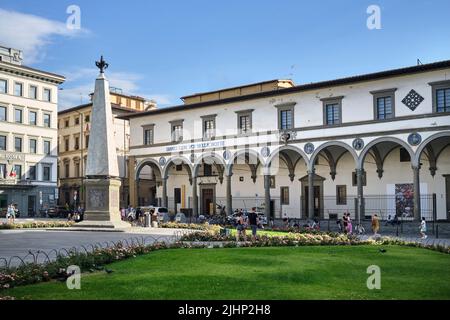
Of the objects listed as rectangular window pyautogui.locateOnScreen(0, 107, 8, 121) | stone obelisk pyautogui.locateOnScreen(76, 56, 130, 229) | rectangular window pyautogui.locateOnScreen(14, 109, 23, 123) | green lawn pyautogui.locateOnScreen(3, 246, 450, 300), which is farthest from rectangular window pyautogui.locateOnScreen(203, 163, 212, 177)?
green lawn pyautogui.locateOnScreen(3, 246, 450, 300)

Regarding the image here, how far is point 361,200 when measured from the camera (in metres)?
32.6

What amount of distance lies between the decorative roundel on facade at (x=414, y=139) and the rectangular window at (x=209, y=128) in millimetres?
15604

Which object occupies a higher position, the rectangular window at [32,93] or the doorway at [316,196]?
the rectangular window at [32,93]

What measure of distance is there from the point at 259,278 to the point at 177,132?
3371cm

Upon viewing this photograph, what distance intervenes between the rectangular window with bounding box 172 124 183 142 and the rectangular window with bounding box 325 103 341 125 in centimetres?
1335

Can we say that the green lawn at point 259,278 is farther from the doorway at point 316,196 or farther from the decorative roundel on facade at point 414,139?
the doorway at point 316,196

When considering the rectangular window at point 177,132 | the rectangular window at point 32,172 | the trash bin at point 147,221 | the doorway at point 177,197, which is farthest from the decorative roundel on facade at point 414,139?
the rectangular window at point 32,172

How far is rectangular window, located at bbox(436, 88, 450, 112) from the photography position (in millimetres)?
29688

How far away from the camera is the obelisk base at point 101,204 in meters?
25.0

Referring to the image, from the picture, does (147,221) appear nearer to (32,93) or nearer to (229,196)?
(229,196)

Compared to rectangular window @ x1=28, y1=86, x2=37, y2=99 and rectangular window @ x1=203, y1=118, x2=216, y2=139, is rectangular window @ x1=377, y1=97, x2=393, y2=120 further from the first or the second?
rectangular window @ x1=28, y1=86, x2=37, y2=99
